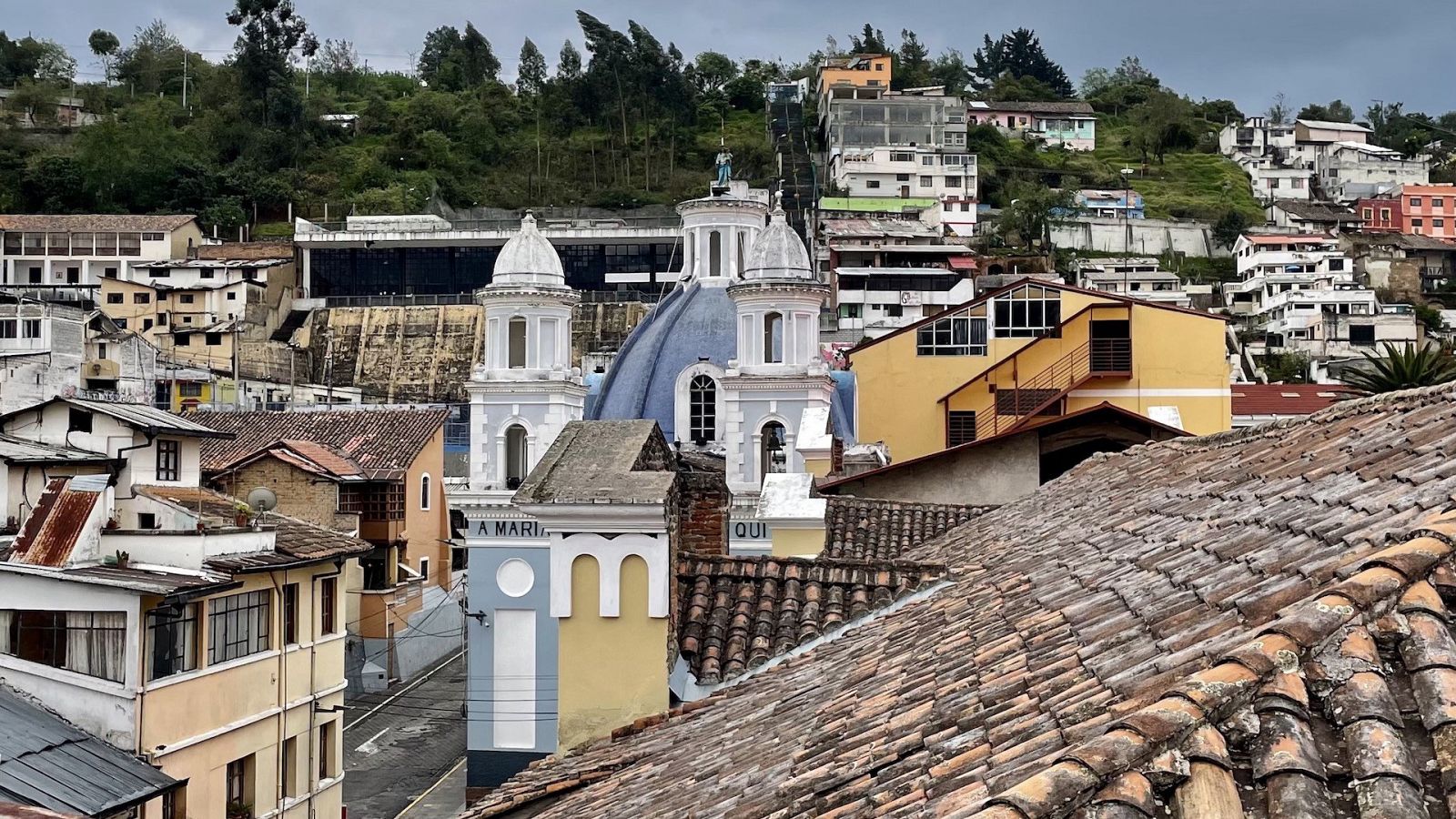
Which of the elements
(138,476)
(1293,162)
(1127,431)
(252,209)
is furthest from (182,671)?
(1293,162)

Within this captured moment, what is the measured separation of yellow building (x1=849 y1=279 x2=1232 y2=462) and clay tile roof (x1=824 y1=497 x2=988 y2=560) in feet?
37.5

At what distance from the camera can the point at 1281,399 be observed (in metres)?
43.7

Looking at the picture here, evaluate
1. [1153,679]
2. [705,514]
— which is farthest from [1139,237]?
[1153,679]

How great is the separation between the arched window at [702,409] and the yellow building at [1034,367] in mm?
3653

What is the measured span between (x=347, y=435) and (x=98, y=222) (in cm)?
4665

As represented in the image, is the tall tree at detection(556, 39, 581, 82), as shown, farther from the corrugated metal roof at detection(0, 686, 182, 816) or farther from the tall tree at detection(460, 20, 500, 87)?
the corrugated metal roof at detection(0, 686, 182, 816)

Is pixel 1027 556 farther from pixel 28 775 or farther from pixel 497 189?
pixel 497 189

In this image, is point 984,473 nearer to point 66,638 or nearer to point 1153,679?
point 66,638

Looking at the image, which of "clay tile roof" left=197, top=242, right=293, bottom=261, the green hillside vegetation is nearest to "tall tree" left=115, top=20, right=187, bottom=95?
the green hillside vegetation

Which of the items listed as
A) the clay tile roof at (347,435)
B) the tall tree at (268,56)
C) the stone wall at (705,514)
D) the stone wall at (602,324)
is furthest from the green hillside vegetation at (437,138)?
the stone wall at (705,514)

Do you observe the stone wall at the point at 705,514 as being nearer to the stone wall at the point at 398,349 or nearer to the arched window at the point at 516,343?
the arched window at the point at 516,343

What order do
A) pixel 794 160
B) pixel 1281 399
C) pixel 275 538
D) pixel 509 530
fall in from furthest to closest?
pixel 794 160 < pixel 1281 399 < pixel 275 538 < pixel 509 530

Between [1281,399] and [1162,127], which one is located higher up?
[1162,127]

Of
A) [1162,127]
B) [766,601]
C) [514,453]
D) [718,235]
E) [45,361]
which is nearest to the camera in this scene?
[766,601]
